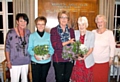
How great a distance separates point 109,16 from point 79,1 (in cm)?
93

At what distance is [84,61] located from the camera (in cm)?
282

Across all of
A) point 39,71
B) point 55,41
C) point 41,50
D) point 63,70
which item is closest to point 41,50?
point 41,50

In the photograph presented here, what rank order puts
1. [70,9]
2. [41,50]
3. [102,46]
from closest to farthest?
1. [41,50]
2. [102,46]
3. [70,9]

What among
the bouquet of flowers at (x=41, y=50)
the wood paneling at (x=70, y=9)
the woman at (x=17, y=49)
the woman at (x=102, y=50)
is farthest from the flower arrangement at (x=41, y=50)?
the wood paneling at (x=70, y=9)

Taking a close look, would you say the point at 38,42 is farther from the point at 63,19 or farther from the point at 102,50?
the point at 102,50

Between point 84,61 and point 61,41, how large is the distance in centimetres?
53

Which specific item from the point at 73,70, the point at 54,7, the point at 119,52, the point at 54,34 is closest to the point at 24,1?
the point at 54,7

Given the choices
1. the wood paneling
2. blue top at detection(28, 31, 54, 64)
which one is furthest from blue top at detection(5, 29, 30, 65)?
the wood paneling

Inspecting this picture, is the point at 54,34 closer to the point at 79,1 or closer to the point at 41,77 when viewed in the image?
the point at 41,77

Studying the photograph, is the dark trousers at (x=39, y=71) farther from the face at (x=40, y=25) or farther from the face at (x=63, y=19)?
the face at (x=63, y=19)

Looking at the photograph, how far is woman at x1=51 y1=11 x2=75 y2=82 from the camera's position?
265cm

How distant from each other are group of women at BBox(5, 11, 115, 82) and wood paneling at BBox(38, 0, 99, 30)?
1867mm

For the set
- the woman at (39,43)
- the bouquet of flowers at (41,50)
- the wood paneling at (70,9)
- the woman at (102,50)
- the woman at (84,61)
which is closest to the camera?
the bouquet of flowers at (41,50)

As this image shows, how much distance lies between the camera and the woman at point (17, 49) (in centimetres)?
272
